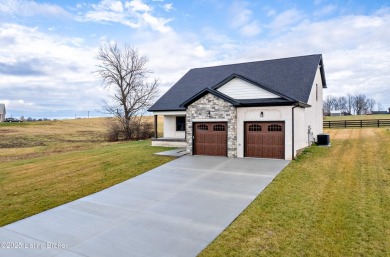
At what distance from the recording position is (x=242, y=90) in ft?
54.0

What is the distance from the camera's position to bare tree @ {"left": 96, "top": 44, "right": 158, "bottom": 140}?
3625cm

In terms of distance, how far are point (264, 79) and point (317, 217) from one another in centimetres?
1315

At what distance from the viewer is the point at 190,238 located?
629cm

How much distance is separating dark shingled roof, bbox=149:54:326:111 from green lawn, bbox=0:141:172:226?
5.74 m

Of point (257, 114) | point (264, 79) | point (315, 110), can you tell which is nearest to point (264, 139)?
point (257, 114)

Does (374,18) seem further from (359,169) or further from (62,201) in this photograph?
(62,201)

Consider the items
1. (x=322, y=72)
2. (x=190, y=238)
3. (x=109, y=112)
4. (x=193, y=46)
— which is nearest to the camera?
(x=190, y=238)

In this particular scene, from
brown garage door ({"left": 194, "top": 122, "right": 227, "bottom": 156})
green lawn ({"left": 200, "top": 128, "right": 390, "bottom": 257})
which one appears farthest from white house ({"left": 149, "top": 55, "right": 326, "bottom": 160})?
green lawn ({"left": 200, "top": 128, "right": 390, "bottom": 257})

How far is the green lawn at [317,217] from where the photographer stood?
5734mm

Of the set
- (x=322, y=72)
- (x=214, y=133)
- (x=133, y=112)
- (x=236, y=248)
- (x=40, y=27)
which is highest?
(x=40, y=27)

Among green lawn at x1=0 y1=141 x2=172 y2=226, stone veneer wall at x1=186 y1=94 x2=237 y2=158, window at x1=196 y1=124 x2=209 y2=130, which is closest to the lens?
green lawn at x1=0 y1=141 x2=172 y2=226

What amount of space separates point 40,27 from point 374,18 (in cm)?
2328

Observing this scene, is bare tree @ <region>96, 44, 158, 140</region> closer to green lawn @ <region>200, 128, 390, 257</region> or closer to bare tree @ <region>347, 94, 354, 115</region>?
green lawn @ <region>200, 128, 390, 257</region>

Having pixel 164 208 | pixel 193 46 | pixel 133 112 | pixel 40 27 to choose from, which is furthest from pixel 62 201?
pixel 133 112
